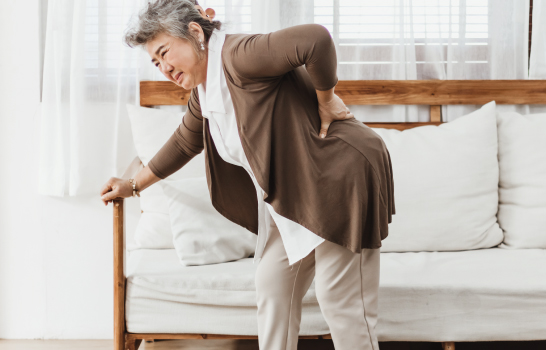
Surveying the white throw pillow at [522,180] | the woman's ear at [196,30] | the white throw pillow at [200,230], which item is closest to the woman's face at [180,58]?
the woman's ear at [196,30]

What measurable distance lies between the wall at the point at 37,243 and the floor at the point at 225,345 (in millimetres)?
60

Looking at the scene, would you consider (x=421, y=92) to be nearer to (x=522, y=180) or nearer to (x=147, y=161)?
(x=522, y=180)

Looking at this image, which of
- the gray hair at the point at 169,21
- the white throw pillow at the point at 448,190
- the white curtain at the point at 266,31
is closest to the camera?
the gray hair at the point at 169,21

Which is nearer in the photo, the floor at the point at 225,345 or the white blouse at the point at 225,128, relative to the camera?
the white blouse at the point at 225,128

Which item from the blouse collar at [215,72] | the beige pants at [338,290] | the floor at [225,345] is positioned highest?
the blouse collar at [215,72]

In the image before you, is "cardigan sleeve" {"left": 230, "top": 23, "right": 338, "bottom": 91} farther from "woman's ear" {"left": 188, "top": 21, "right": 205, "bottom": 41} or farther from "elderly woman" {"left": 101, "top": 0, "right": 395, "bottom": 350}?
"woman's ear" {"left": 188, "top": 21, "right": 205, "bottom": 41}

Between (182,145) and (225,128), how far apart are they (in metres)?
0.29

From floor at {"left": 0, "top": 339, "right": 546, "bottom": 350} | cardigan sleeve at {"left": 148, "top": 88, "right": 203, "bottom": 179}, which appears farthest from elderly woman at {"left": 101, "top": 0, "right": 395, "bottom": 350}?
floor at {"left": 0, "top": 339, "right": 546, "bottom": 350}

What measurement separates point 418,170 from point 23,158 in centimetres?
163

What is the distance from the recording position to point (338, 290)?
3.44 feet

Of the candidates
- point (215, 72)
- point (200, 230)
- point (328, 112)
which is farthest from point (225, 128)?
point (200, 230)

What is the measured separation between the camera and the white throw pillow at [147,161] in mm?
1750

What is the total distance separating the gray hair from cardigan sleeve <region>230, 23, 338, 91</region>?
140 millimetres

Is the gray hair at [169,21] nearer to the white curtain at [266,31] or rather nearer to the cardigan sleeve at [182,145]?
the cardigan sleeve at [182,145]
